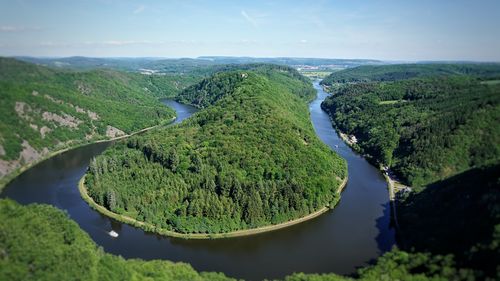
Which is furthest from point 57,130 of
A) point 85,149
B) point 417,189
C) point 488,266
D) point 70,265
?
point 488,266

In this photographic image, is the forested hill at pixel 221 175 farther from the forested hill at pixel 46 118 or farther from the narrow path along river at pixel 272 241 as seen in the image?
the forested hill at pixel 46 118

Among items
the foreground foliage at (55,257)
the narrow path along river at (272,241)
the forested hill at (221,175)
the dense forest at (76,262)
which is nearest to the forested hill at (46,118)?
the narrow path along river at (272,241)

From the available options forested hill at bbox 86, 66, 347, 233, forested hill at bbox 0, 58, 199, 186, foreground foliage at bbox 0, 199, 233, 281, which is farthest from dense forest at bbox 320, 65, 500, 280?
forested hill at bbox 0, 58, 199, 186

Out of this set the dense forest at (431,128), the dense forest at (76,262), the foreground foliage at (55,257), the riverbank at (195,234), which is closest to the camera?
the foreground foliage at (55,257)

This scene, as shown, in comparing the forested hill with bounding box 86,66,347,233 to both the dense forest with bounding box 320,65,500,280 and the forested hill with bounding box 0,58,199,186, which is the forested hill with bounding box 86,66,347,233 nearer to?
the dense forest with bounding box 320,65,500,280

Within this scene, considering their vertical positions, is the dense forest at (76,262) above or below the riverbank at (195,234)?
above

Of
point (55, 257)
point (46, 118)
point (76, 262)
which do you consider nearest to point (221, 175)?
point (76, 262)
